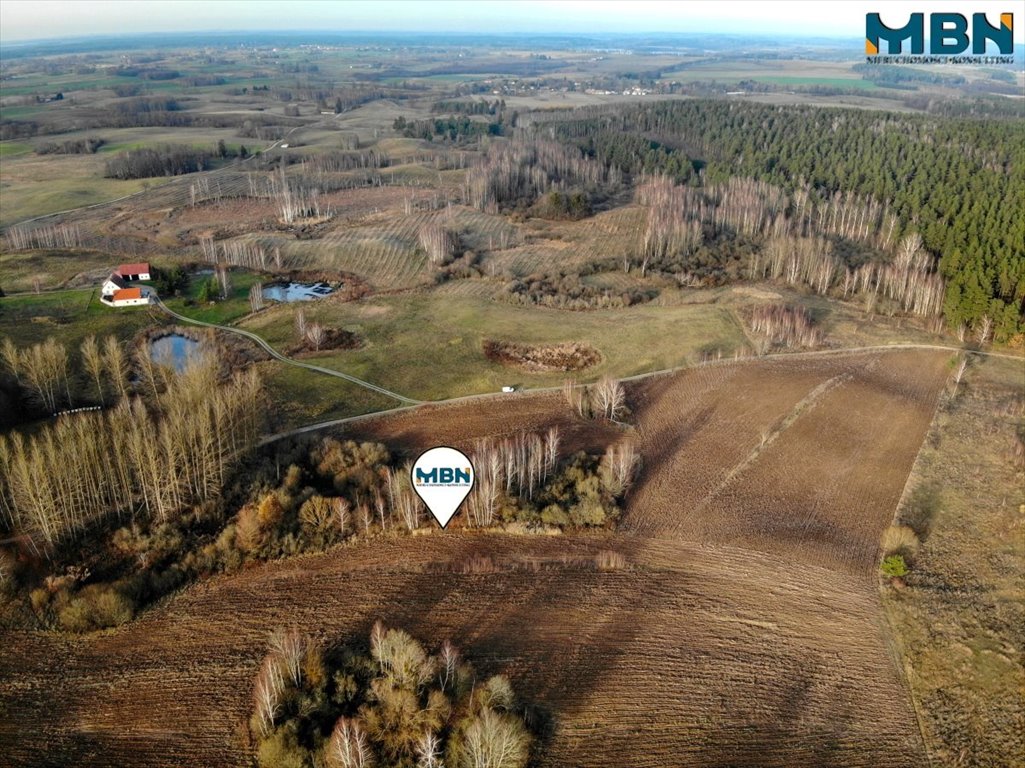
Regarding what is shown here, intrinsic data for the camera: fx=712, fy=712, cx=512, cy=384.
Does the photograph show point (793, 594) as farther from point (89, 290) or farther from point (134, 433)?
point (89, 290)

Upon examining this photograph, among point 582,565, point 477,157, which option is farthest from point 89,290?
point 477,157

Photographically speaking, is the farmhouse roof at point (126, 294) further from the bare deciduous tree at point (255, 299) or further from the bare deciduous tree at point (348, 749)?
the bare deciduous tree at point (348, 749)

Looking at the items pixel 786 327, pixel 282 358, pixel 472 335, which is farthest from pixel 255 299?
pixel 786 327

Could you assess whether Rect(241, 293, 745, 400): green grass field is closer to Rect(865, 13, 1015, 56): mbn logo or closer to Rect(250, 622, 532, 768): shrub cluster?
Rect(250, 622, 532, 768): shrub cluster

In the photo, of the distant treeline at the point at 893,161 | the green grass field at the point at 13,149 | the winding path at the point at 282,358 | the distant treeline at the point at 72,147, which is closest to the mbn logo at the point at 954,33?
the distant treeline at the point at 893,161

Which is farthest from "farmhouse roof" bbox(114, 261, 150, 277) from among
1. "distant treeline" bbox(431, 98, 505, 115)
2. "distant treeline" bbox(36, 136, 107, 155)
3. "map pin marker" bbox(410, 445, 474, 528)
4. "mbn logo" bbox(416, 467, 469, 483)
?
"distant treeline" bbox(431, 98, 505, 115)

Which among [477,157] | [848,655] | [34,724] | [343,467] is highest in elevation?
[477,157]

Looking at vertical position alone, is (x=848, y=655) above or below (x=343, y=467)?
below
